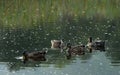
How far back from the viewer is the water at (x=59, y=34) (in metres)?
53.8

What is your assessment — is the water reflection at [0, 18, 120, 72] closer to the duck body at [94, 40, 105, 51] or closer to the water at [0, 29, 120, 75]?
the water at [0, 29, 120, 75]

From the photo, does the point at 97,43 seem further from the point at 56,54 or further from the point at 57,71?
the point at 57,71

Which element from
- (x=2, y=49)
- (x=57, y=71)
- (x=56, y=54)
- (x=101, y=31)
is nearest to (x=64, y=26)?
(x=101, y=31)

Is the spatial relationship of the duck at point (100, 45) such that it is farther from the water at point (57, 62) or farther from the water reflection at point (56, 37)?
the water reflection at point (56, 37)

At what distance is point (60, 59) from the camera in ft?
191

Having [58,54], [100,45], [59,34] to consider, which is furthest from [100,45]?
[59,34]

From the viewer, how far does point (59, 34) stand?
80.3 metres

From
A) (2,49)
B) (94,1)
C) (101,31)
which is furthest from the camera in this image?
(94,1)

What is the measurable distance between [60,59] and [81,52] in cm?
464

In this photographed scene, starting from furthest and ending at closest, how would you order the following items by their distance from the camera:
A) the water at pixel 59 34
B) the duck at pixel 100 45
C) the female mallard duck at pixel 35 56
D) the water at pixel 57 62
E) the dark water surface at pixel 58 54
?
the duck at pixel 100 45
the female mallard duck at pixel 35 56
the water at pixel 59 34
the dark water surface at pixel 58 54
the water at pixel 57 62

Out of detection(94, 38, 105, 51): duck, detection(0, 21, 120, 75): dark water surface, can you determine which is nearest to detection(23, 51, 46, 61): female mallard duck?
detection(0, 21, 120, 75): dark water surface

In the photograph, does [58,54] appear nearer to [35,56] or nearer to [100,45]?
[35,56]

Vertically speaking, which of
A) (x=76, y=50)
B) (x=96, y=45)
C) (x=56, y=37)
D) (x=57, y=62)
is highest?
(x=56, y=37)

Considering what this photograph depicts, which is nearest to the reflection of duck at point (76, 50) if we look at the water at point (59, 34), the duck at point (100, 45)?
the water at point (59, 34)
